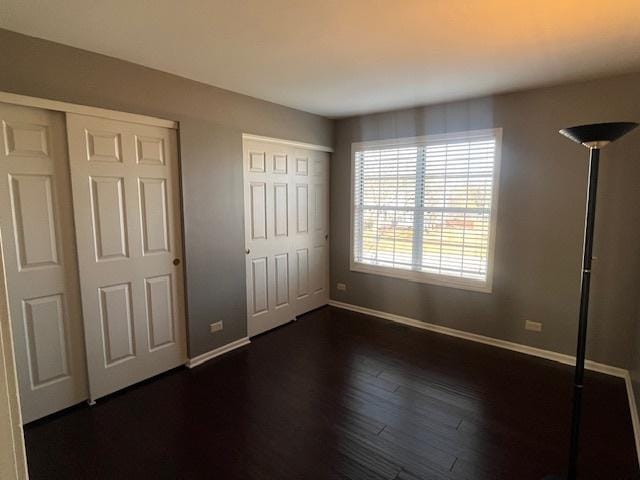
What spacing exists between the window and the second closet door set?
2221 mm

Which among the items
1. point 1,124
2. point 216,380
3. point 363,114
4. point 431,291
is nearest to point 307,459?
point 216,380

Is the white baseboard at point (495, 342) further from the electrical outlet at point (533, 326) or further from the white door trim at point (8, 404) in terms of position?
the white door trim at point (8, 404)

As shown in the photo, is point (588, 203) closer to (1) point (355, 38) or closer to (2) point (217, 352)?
(1) point (355, 38)

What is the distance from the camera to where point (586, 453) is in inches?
79.3

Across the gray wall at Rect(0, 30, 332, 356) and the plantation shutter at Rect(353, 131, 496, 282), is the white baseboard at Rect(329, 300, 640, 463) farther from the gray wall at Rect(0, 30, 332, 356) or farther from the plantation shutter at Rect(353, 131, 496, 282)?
the gray wall at Rect(0, 30, 332, 356)

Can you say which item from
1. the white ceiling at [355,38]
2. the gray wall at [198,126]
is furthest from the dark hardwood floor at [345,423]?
the white ceiling at [355,38]

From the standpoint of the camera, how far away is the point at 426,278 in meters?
3.81


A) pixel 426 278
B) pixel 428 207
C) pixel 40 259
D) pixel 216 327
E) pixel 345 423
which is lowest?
pixel 345 423

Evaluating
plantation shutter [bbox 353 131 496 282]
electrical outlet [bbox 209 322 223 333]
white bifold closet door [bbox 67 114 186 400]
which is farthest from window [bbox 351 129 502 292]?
white bifold closet door [bbox 67 114 186 400]

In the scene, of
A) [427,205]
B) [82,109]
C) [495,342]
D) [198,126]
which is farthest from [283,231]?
[495,342]

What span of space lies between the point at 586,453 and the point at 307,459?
163cm

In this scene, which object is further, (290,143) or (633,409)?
(290,143)

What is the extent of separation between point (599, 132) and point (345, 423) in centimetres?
214

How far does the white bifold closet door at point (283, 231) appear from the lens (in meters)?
3.55
